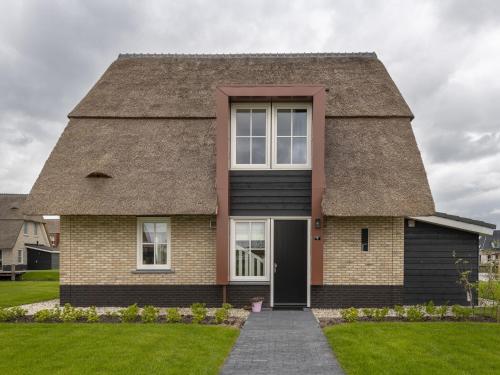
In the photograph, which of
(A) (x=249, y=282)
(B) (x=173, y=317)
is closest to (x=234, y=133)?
(A) (x=249, y=282)

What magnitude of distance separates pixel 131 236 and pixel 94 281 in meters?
1.71

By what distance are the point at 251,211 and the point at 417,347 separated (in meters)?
5.68

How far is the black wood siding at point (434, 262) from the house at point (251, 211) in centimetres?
4

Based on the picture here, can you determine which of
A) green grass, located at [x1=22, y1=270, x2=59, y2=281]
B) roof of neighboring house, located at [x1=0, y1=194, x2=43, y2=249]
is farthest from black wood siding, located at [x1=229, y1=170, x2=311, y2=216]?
roof of neighboring house, located at [x1=0, y1=194, x2=43, y2=249]

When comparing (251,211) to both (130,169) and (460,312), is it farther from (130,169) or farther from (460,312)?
(460,312)

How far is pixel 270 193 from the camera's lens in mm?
12047

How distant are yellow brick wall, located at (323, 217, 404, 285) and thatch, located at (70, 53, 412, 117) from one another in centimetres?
353

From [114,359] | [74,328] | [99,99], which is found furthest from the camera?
[99,99]

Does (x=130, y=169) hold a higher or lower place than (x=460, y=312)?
higher

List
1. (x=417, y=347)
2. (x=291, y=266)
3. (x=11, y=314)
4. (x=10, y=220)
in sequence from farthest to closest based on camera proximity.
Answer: (x=10, y=220)
(x=291, y=266)
(x=11, y=314)
(x=417, y=347)

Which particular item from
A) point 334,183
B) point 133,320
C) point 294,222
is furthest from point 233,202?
point 133,320

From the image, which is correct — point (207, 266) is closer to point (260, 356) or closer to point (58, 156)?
point (260, 356)

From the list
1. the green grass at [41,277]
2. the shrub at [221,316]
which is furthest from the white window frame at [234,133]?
the green grass at [41,277]

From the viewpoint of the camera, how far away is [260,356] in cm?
755
